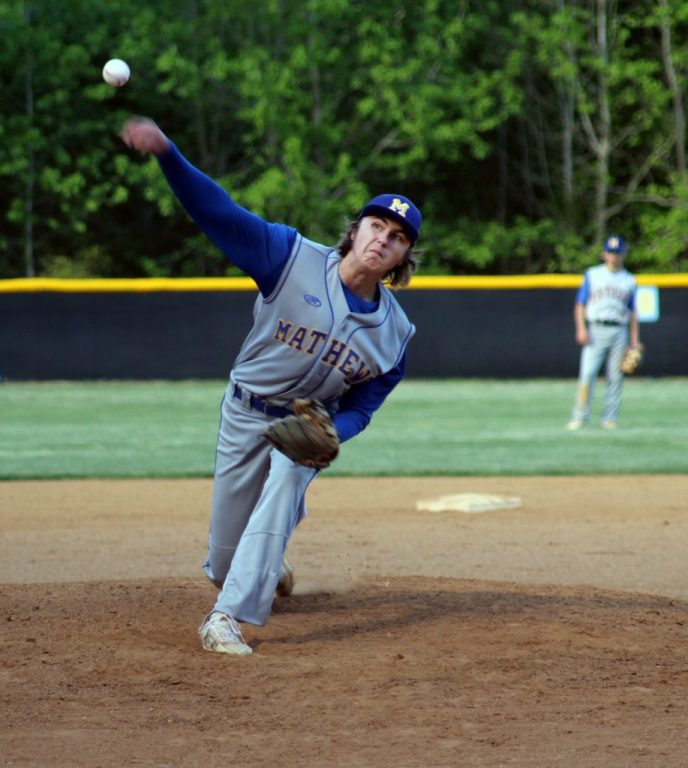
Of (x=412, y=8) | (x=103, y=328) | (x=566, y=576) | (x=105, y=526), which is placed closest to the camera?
(x=566, y=576)

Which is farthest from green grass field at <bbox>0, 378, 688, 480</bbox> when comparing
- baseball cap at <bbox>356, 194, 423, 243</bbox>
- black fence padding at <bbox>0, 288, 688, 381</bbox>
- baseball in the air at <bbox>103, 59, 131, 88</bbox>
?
baseball in the air at <bbox>103, 59, 131, 88</bbox>

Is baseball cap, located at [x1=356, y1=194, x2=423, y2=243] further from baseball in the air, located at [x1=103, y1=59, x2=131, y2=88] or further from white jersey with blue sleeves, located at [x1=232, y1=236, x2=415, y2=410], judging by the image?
baseball in the air, located at [x1=103, y1=59, x2=131, y2=88]

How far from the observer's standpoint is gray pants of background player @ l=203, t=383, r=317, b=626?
13.8ft

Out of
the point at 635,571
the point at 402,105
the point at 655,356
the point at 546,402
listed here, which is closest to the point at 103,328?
the point at 546,402

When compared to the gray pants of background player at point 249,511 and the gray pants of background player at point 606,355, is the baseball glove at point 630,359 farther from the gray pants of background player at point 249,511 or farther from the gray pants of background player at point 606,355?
the gray pants of background player at point 249,511

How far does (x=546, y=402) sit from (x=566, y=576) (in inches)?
385

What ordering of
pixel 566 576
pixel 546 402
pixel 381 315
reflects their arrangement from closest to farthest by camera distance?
pixel 381 315, pixel 566 576, pixel 546 402

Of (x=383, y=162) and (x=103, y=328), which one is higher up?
(x=383, y=162)

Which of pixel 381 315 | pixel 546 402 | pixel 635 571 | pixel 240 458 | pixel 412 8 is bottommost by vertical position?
pixel 546 402

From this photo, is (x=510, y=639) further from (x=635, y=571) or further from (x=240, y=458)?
(x=635, y=571)

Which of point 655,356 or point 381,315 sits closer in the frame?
point 381,315

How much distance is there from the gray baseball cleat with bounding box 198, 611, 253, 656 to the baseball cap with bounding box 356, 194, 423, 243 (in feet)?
4.50

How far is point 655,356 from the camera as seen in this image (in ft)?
62.3

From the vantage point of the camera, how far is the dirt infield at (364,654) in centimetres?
337
